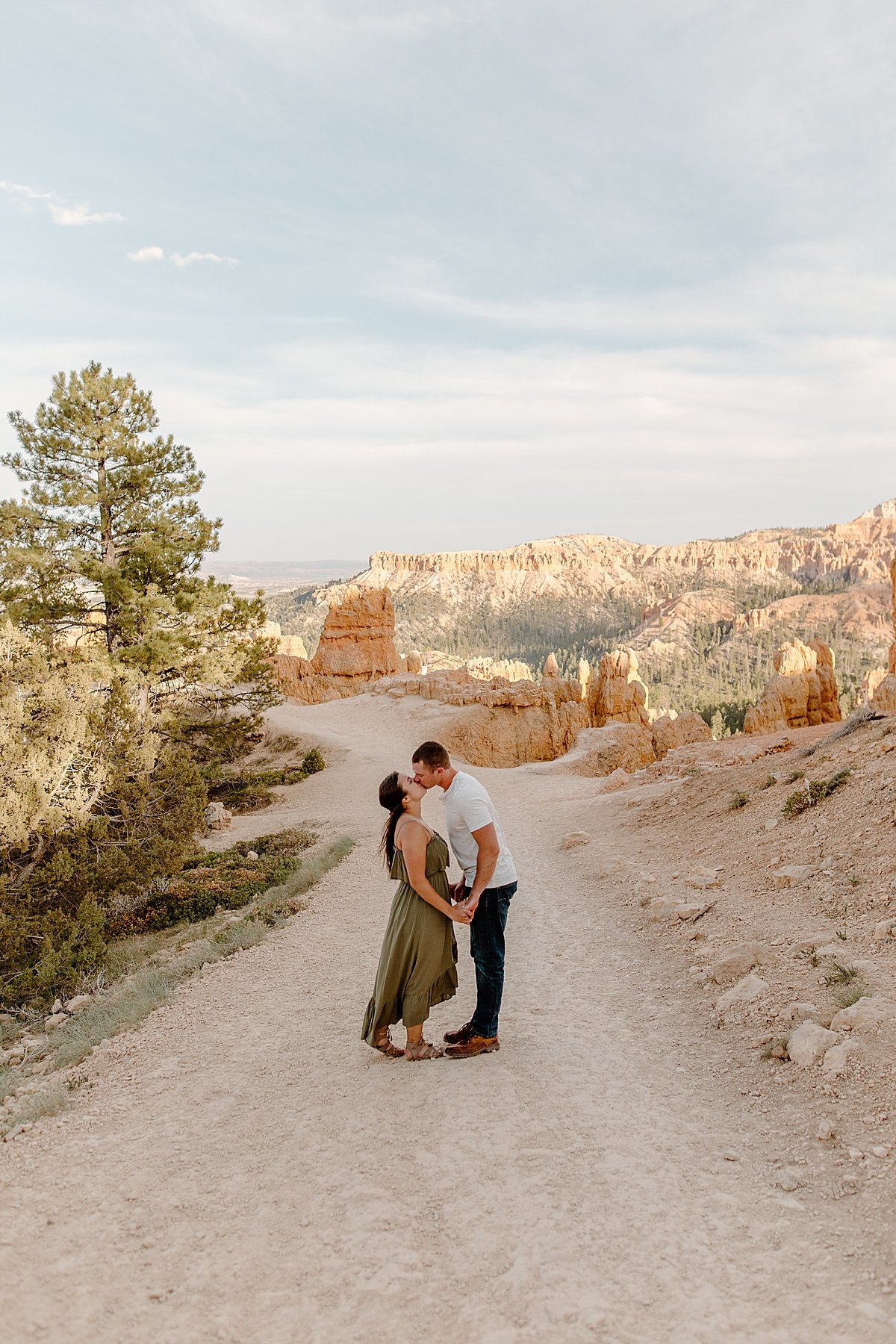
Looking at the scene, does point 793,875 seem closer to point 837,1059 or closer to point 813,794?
point 813,794

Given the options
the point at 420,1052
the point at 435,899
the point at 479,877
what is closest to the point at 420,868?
the point at 435,899

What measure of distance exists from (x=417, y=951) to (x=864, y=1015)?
9.50 ft

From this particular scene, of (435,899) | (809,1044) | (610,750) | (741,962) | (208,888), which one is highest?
(435,899)

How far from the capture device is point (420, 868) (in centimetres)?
467

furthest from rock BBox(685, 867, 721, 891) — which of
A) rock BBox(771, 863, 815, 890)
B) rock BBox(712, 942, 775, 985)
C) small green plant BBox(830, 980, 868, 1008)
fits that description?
small green plant BBox(830, 980, 868, 1008)

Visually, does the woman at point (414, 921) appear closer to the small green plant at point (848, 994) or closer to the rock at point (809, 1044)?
the rock at point (809, 1044)

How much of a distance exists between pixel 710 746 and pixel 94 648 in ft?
52.0

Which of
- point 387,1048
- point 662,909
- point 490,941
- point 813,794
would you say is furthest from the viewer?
point 813,794

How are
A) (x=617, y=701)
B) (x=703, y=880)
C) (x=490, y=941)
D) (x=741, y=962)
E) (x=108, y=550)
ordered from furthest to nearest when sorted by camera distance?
(x=617, y=701)
(x=108, y=550)
(x=703, y=880)
(x=741, y=962)
(x=490, y=941)

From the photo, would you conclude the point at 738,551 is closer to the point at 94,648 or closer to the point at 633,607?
the point at 633,607

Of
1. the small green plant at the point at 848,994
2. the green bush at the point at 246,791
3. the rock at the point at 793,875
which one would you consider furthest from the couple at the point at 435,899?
the green bush at the point at 246,791

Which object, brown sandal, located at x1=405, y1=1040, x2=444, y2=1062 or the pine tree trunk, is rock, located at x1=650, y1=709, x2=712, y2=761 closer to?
the pine tree trunk

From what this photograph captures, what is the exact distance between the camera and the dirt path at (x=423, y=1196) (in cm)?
290

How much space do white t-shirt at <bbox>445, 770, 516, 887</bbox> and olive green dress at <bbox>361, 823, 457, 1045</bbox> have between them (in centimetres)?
12
